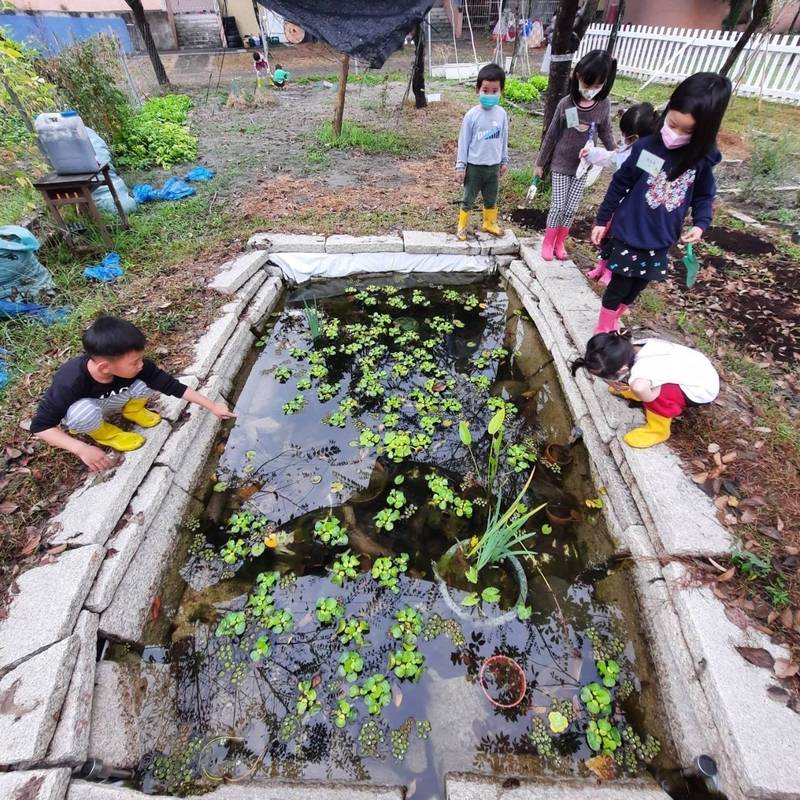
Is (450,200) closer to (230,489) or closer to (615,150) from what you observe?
(615,150)

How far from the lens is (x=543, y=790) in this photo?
6.24 ft

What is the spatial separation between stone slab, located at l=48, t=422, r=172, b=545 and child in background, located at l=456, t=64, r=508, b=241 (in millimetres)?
4391

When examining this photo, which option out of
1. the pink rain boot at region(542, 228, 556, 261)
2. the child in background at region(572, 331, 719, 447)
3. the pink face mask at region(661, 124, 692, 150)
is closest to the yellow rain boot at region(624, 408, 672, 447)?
the child in background at region(572, 331, 719, 447)

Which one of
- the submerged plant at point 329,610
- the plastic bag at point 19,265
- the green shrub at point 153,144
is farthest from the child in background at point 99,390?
the green shrub at point 153,144

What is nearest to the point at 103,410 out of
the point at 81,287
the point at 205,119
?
the point at 81,287

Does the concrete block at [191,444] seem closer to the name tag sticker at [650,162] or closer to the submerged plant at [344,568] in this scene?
the submerged plant at [344,568]

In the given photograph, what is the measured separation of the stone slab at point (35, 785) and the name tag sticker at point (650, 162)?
4417 millimetres

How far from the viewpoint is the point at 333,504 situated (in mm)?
3168

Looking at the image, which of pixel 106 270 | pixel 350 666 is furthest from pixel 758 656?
pixel 106 270

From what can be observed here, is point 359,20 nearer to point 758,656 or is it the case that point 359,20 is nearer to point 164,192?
point 164,192

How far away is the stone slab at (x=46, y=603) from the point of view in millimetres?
2133

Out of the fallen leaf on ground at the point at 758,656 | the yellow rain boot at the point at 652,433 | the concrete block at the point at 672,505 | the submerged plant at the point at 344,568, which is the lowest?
the submerged plant at the point at 344,568

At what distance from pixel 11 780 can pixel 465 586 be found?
7.16ft

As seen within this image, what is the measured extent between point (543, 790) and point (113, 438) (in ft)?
10.2
